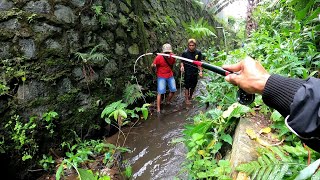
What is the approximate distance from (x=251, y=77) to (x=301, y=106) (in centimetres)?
35

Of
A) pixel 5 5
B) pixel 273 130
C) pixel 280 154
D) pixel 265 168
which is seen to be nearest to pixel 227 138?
pixel 273 130

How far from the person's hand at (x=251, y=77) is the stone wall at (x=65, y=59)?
A: 3705mm

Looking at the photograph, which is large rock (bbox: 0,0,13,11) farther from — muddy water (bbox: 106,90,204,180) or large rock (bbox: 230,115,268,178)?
large rock (bbox: 230,115,268,178)

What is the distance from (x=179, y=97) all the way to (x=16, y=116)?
15.1 feet

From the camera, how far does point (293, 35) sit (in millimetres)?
4340

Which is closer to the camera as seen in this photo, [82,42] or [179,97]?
[82,42]

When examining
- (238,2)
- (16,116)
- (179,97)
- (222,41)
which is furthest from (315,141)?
(222,41)

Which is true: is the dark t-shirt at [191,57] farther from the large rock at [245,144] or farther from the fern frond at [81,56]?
the large rock at [245,144]

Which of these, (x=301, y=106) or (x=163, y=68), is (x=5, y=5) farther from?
(x=301, y=106)

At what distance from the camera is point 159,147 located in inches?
177

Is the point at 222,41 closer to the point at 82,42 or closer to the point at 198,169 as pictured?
the point at 82,42

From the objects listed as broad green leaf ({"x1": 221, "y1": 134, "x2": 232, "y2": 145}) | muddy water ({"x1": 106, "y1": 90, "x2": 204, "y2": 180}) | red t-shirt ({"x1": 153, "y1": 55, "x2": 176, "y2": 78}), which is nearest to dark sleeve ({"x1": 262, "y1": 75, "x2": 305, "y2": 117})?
broad green leaf ({"x1": 221, "y1": 134, "x2": 232, "y2": 145})

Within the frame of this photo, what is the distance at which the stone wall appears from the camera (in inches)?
165

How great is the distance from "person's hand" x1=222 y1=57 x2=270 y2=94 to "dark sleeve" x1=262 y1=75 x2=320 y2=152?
3.9 inches
